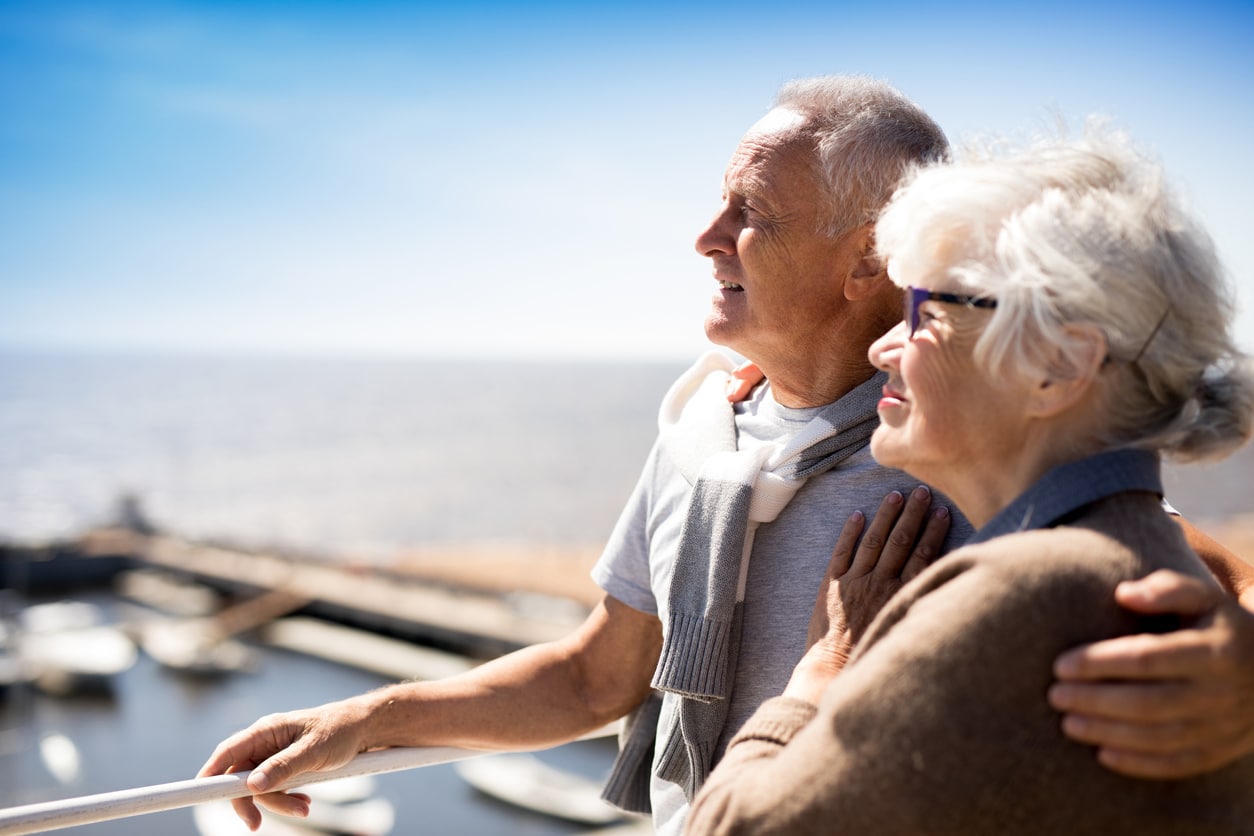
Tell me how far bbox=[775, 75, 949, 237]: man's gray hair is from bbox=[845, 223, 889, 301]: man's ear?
0.8 inches

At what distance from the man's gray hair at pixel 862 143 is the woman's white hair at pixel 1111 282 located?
0.55 metres

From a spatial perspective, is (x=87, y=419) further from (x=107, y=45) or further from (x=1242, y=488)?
(x=1242, y=488)

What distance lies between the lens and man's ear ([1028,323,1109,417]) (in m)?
0.99

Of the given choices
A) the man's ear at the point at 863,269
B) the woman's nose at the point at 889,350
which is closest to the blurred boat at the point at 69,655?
the man's ear at the point at 863,269

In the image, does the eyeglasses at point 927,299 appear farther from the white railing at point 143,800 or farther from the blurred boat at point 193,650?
the blurred boat at point 193,650

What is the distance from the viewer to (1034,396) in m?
1.03

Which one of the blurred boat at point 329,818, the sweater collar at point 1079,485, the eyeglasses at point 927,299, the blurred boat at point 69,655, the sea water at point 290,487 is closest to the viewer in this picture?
the sweater collar at point 1079,485

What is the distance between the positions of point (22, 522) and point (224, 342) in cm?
16307

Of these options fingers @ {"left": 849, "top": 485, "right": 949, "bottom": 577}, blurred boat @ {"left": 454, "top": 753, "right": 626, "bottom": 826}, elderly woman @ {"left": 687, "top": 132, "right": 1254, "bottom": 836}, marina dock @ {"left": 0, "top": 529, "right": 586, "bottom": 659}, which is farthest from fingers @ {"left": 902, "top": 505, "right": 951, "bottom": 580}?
marina dock @ {"left": 0, "top": 529, "right": 586, "bottom": 659}

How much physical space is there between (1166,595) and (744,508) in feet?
2.60

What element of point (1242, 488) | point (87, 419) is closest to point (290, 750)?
point (1242, 488)

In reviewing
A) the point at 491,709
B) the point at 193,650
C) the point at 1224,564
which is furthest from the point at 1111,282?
the point at 193,650

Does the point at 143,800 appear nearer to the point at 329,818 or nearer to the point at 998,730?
the point at 998,730

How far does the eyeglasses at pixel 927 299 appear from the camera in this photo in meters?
1.06
